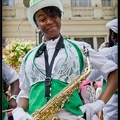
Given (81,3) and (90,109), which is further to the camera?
(81,3)

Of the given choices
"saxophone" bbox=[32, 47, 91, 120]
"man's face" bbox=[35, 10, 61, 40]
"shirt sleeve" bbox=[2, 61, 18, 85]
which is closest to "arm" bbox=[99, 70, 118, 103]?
"saxophone" bbox=[32, 47, 91, 120]

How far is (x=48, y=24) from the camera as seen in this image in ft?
5.08

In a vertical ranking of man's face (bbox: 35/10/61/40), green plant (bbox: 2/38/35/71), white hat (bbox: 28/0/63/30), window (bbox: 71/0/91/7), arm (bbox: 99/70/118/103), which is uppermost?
window (bbox: 71/0/91/7)

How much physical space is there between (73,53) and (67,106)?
0.26 meters

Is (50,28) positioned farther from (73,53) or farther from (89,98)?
(89,98)

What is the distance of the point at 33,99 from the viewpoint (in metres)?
1.50

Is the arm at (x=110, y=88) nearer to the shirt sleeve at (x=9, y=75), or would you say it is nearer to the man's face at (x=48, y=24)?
the man's face at (x=48, y=24)

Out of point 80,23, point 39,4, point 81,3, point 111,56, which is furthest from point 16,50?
point 39,4

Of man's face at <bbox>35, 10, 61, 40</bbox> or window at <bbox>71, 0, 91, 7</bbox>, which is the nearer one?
man's face at <bbox>35, 10, 61, 40</bbox>

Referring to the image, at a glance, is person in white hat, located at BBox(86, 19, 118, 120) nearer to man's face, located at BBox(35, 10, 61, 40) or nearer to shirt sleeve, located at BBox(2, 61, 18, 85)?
man's face, located at BBox(35, 10, 61, 40)

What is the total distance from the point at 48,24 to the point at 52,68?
0.22m

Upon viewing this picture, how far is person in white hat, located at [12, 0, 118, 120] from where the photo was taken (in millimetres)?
1454

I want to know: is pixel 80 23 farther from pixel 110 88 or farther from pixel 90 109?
pixel 90 109

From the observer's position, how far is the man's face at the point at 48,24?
5.09ft
